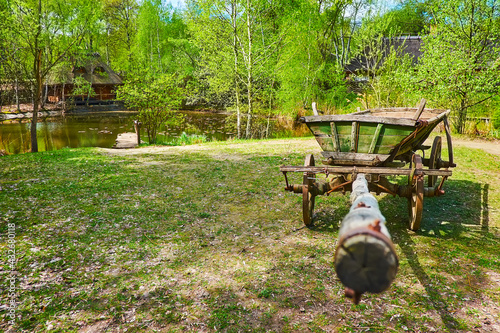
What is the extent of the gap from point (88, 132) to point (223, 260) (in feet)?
88.7

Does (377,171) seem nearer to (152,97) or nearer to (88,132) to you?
(152,97)

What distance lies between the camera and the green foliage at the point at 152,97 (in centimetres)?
1998

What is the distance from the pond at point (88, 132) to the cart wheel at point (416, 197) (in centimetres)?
1845

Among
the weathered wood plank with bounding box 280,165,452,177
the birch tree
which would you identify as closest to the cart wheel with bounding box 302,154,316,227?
the weathered wood plank with bounding box 280,165,452,177

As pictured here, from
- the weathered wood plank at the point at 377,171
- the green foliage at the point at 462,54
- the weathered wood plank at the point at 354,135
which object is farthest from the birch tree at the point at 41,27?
the green foliage at the point at 462,54

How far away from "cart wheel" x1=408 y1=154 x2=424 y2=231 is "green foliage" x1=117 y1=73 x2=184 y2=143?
17712 millimetres

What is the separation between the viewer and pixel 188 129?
28094 mm

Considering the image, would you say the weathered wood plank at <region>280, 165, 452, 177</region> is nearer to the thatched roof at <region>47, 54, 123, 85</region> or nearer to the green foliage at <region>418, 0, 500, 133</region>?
the green foliage at <region>418, 0, 500, 133</region>

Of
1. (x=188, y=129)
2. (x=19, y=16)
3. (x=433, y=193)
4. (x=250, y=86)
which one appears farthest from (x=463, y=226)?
(x=188, y=129)

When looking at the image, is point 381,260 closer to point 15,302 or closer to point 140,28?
point 15,302

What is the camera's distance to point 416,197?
15.8 ft

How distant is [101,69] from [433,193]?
162 feet

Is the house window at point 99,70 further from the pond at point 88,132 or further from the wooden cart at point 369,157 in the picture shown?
the wooden cart at point 369,157

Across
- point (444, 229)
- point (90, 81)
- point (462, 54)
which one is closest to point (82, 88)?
point (90, 81)
